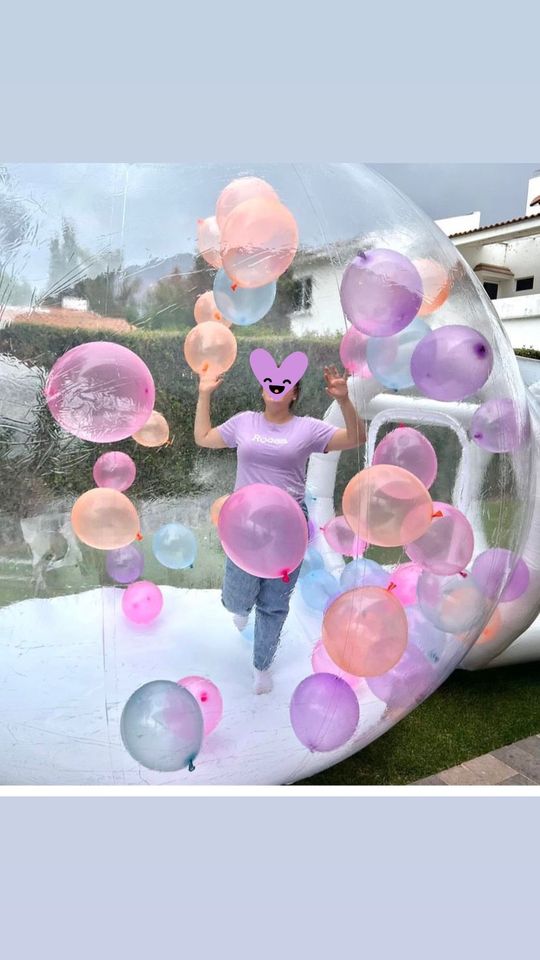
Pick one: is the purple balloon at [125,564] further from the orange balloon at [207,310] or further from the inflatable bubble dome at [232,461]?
the orange balloon at [207,310]

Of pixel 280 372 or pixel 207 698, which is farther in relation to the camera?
pixel 207 698

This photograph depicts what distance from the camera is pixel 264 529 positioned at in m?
1.85

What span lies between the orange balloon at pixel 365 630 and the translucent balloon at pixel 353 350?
0.73 m

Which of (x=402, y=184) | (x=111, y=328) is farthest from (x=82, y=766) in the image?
(x=402, y=184)

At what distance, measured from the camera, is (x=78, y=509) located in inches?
85.1

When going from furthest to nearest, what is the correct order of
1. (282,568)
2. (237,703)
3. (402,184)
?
(402,184)
(237,703)
(282,568)

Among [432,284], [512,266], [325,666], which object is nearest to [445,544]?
[325,666]

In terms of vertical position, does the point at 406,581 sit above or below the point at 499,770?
above

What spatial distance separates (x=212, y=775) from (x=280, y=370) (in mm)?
1406

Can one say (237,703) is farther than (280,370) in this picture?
Yes

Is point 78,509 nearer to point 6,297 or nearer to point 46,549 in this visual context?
point 46,549

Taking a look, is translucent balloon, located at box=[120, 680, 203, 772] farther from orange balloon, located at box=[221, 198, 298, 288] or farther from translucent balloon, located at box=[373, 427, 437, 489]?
orange balloon, located at box=[221, 198, 298, 288]

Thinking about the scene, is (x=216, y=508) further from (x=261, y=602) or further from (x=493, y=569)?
(x=493, y=569)

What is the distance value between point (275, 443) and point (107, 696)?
1.04 meters
